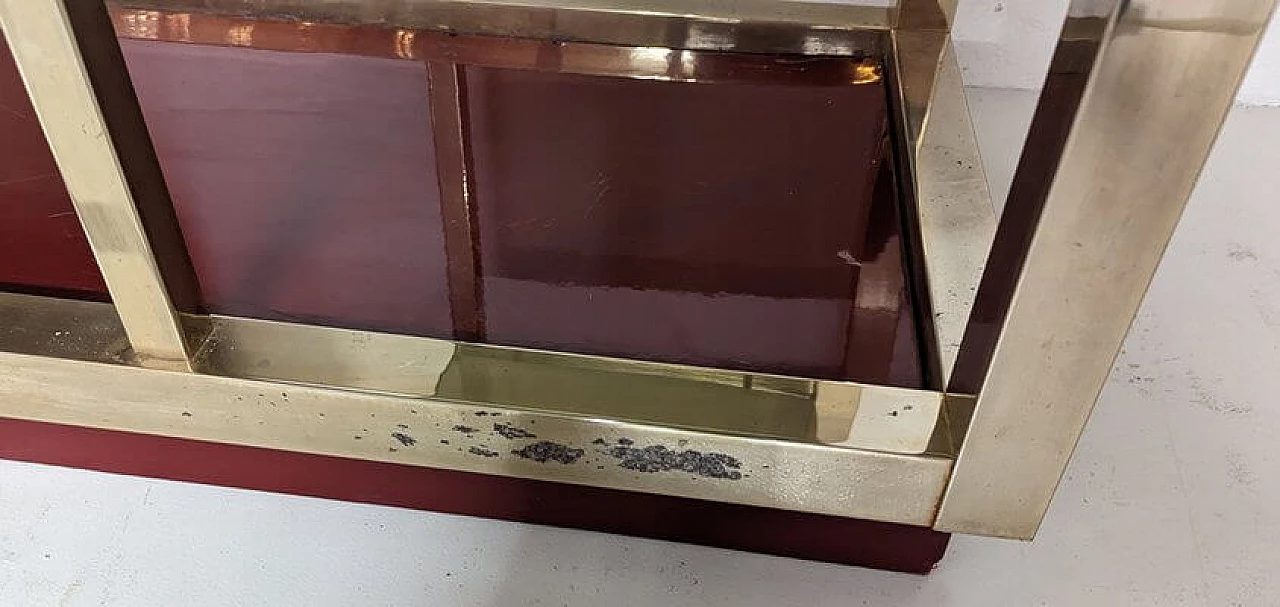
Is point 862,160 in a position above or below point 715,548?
above

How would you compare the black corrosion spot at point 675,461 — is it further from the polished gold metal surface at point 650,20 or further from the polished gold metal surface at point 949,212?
the polished gold metal surface at point 650,20

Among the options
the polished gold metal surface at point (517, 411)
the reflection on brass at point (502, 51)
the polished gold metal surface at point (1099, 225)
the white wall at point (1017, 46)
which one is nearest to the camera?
the polished gold metal surface at point (1099, 225)

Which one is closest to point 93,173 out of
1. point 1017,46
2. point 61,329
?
point 61,329

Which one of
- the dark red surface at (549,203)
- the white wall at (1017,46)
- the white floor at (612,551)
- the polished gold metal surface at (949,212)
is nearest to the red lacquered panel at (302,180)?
the dark red surface at (549,203)

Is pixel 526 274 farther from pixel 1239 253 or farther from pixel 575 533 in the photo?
pixel 1239 253

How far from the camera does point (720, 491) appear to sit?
0.57 meters

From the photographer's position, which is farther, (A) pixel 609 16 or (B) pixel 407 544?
(A) pixel 609 16

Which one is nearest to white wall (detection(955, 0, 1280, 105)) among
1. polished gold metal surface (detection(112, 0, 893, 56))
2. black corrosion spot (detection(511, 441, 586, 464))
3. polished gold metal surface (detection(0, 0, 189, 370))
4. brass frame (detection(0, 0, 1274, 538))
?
polished gold metal surface (detection(112, 0, 893, 56))

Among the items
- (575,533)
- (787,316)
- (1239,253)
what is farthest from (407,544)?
(1239,253)

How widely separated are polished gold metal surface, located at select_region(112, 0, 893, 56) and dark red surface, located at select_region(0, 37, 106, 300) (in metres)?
0.16

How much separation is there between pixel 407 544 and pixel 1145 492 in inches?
17.3

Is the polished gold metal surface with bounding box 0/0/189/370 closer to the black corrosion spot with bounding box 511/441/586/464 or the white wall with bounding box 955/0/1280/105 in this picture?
the black corrosion spot with bounding box 511/441/586/464

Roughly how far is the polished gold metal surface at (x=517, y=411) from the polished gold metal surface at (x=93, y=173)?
3cm

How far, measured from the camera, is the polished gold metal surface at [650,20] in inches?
32.3
